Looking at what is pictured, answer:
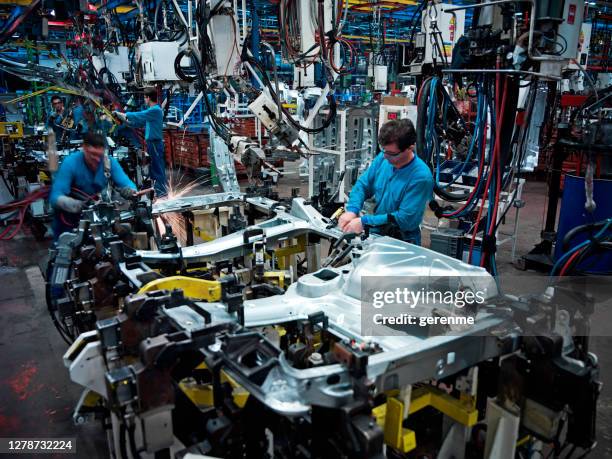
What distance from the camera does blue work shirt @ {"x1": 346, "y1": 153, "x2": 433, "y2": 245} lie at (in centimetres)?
345

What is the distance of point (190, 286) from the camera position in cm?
230

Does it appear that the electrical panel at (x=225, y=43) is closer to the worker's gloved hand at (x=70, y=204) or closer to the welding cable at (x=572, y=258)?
the worker's gloved hand at (x=70, y=204)

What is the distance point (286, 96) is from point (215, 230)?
8318 mm

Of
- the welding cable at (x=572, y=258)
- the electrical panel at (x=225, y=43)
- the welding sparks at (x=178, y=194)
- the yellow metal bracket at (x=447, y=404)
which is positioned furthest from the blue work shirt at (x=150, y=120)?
the yellow metal bracket at (x=447, y=404)

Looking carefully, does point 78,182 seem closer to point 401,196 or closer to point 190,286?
point 190,286

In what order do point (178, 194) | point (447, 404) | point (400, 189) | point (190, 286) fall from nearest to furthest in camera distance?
point (447, 404)
point (190, 286)
point (400, 189)
point (178, 194)

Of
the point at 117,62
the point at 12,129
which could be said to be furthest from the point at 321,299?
the point at 12,129

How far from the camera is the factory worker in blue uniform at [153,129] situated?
7.23 metres

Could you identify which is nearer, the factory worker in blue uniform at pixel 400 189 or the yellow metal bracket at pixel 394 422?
the yellow metal bracket at pixel 394 422

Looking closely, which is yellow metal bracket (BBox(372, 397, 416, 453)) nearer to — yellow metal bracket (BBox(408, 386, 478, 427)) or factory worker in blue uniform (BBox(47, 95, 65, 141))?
yellow metal bracket (BBox(408, 386, 478, 427))

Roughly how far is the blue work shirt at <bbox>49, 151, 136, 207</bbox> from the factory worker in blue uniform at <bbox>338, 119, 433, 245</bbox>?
2.30m

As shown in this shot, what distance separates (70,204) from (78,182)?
0.34 m

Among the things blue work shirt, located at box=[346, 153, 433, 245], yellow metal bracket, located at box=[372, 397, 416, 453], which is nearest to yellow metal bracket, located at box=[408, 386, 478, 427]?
yellow metal bracket, located at box=[372, 397, 416, 453]

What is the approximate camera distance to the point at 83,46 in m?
6.80
